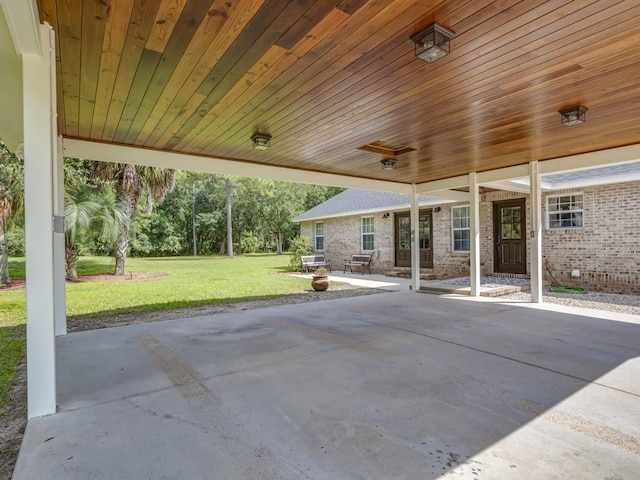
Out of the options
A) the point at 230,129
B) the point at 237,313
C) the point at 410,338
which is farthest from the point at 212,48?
the point at 237,313

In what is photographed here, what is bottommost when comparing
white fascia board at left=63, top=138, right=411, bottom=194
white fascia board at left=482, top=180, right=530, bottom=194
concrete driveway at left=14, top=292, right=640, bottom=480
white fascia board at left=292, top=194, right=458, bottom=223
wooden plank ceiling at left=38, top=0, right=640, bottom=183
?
concrete driveway at left=14, top=292, right=640, bottom=480

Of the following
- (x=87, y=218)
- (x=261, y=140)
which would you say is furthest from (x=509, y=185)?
(x=87, y=218)

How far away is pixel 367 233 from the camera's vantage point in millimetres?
15508

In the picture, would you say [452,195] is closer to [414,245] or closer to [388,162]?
[414,245]

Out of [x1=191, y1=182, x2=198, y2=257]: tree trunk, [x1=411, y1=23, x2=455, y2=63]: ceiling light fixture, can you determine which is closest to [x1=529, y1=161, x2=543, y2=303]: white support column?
[x1=411, y1=23, x2=455, y2=63]: ceiling light fixture

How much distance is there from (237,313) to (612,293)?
8.84m

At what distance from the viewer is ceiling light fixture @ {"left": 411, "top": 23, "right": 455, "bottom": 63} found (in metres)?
2.82

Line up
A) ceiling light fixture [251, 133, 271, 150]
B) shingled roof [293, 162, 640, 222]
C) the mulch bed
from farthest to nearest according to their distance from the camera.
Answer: the mulch bed, shingled roof [293, 162, 640, 222], ceiling light fixture [251, 133, 271, 150]

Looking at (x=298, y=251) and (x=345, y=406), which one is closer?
(x=345, y=406)

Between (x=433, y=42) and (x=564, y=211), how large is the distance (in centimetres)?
903

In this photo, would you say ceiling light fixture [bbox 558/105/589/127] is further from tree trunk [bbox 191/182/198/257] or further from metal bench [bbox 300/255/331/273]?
tree trunk [bbox 191/182/198/257]

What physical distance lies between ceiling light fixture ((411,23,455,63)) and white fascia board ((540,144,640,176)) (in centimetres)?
526

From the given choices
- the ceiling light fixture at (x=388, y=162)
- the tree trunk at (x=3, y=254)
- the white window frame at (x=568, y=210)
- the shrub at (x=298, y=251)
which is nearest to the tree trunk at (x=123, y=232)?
the tree trunk at (x=3, y=254)

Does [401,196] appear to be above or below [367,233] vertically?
above
